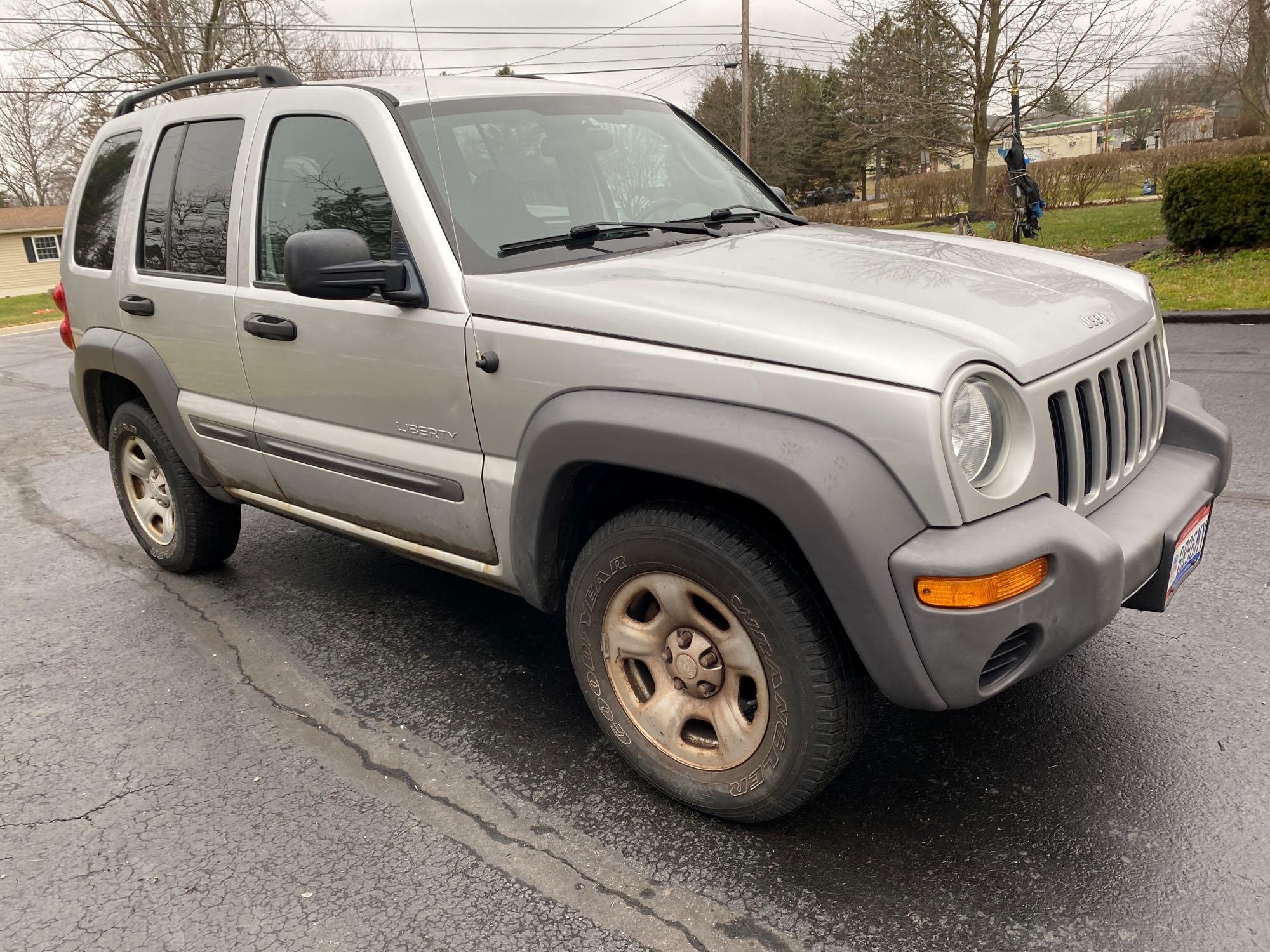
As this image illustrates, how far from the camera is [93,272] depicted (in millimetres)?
4484

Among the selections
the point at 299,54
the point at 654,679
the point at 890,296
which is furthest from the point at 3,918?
the point at 299,54

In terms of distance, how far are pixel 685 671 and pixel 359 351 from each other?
56.6 inches

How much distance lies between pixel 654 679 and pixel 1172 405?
181 centimetres

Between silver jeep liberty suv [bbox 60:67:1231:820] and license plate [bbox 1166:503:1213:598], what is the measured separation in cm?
2

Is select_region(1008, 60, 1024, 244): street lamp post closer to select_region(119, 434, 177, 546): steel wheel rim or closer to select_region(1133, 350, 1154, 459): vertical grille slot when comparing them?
select_region(1133, 350, 1154, 459): vertical grille slot

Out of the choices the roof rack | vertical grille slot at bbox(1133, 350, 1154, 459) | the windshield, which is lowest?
vertical grille slot at bbox(1133, 350, 1154, 459)

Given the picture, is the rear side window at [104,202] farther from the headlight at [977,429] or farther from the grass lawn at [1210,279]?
the grass lawn at [1210,279]

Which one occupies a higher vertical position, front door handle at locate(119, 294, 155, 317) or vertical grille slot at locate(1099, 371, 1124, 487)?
front door handle at locate(119, 294, 155, 317)

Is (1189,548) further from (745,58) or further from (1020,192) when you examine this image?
(745,58)

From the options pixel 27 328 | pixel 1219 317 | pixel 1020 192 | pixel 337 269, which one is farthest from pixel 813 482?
pixel 27 328

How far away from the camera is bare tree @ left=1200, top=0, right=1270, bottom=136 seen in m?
20.2

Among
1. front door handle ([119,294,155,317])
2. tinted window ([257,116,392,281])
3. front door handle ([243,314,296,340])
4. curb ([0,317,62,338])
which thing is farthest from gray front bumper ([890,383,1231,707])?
curb ([0,317,62,338])

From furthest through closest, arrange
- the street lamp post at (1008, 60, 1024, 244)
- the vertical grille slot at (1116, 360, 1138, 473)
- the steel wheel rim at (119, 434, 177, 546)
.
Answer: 1. the street lamp post at (1008, 60, 1024, 244)
2. the steel wheel rim at (119, 434, 177, 546)
3. the vertical grille slot at (1116, 360, 1138, 473)

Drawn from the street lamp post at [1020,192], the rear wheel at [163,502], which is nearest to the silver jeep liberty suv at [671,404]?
the rear wheel at [163,502]
